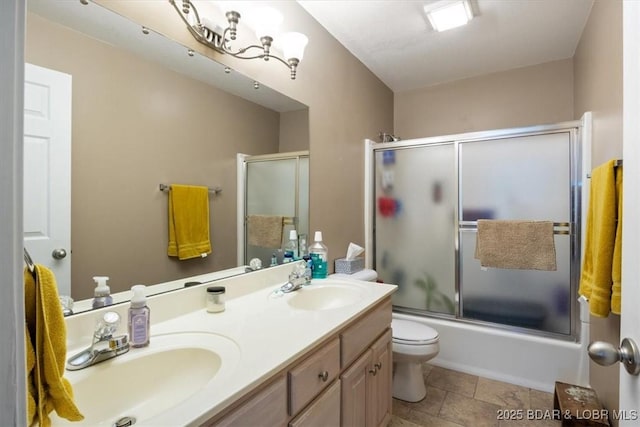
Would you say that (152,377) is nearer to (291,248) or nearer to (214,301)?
(214,301)

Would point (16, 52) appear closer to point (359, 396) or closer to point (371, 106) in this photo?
point (359, 396)

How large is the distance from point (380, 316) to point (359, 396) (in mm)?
357

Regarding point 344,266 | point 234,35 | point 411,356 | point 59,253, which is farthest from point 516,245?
point 59,253

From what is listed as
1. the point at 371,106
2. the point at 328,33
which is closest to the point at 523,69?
the point at 371,106

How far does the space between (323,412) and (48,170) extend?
1.12 metres

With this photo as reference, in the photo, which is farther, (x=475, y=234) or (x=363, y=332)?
(x=475, y=234)

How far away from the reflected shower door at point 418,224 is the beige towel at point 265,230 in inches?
49.6

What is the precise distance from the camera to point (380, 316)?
4.84 feet

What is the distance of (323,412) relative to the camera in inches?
40.3

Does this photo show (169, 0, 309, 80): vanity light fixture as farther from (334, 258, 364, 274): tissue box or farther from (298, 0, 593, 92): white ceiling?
(334, 258, 364, 274): tissue box

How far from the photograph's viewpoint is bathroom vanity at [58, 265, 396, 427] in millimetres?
726

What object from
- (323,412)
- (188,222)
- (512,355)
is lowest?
(512,355)

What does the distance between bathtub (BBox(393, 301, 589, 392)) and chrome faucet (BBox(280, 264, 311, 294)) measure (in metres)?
1.34

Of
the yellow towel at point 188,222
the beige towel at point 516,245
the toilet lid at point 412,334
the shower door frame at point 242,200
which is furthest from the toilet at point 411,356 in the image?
the yellow towel at point 188,222
